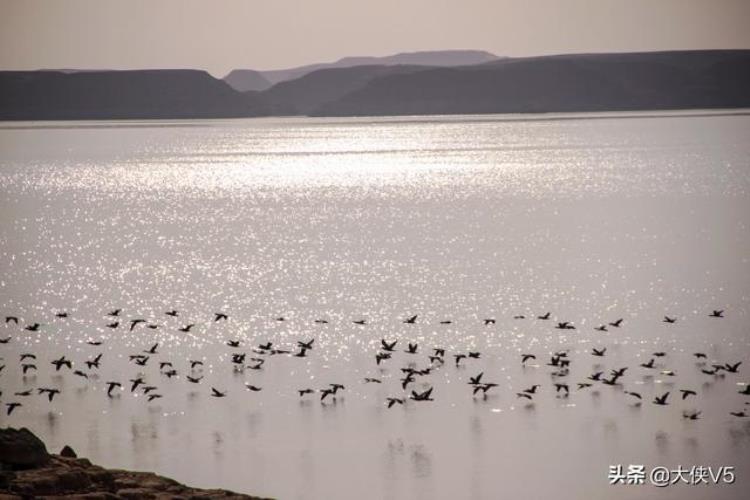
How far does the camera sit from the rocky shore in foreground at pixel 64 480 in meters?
19.9

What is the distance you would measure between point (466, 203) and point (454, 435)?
92.6 metres

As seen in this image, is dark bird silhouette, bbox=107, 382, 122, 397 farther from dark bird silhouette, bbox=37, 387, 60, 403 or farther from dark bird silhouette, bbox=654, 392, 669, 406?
dark bird silhouette, bbox=654, 392, 669, 406

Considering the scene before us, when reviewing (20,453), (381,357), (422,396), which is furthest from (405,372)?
(20,453)

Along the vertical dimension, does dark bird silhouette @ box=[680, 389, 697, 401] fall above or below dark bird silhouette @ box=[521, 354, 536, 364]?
below

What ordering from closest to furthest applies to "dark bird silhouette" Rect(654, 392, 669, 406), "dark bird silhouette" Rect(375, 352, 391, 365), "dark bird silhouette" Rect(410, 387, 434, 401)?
1. "dark bird silhouette" Rect(654, 392, 669, 406)
2. "dark bird silhouette" Rect(410, 387, 434, 401)
3. "dark bird silhouette" Rect(375, 352, 391, 365)

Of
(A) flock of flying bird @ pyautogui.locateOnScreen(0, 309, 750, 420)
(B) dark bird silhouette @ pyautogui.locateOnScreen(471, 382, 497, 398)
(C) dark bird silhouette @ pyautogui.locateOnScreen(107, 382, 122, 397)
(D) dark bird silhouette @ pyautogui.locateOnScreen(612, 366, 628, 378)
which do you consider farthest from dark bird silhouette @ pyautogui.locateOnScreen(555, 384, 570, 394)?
(C) dark bird silhouette @ pyautogui.locateOnScreen(107, 382, 122, 397)

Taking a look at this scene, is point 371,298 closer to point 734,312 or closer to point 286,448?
point 734,312

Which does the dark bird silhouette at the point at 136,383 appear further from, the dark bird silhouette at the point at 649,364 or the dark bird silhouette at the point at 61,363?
the dark bird silhouette at the point at 649,364

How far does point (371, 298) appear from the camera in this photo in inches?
2098

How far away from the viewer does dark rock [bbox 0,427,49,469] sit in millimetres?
21359

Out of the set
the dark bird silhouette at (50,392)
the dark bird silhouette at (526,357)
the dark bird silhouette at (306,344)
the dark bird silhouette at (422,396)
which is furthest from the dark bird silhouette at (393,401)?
the dark bird silhouette at (50,392)

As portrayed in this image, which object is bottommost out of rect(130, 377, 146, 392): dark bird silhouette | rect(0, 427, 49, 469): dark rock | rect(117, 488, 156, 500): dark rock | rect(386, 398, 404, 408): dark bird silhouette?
rect(386, 398, 404, 408): dark bird silhouette

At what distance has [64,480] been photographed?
67.0 feet

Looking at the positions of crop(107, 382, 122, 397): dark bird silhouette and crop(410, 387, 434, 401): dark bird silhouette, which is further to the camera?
crop(107, 382, 122, 397): dark bird silhouette
